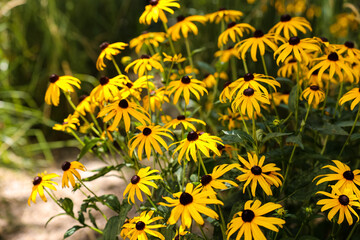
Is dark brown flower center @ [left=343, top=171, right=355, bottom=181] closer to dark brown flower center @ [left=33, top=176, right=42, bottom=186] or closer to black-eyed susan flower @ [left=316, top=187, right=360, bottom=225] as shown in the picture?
black-eyed susan flower @ [left=316, top=187, right=360, bottom=225]

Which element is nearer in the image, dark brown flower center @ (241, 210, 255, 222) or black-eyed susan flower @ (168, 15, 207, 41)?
dark brown flower center @ (241, 210, 255, 222)

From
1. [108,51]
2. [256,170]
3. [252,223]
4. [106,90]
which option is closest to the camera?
[252,223]

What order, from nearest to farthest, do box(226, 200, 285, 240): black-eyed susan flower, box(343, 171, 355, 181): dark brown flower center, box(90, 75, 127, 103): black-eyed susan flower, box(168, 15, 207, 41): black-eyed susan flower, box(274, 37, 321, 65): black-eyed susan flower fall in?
box(226, 200, 285, 240): black-eyed susan flower, box(343, 171, 355, 181): dark brown flower center, box(274, 37, 321, 65): black-eyed susan flower, box(90, 75, 127, 103): black-eyed susan flower, box(168, 15, 207, 41): black-eyed susan flower

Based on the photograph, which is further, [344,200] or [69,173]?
[69,173]

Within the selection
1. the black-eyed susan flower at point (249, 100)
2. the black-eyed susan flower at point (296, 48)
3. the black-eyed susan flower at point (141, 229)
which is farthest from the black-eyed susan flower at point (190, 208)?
the black-eyed susan flower at point (296, 48)

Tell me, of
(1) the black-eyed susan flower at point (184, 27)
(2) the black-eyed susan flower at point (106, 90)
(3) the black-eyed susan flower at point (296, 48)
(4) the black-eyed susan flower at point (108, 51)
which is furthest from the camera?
(1) the black-eyed susan flower at point (184, 27)

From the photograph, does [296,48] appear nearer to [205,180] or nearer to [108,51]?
[205,180]

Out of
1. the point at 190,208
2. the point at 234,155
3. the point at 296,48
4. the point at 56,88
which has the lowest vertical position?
the point at 234,155

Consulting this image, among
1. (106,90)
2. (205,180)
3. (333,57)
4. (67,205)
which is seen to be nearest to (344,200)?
(205,180)

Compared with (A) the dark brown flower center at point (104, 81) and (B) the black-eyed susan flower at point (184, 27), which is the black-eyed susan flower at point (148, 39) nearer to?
(B) the black-eyed susan flower at point (184, 27)

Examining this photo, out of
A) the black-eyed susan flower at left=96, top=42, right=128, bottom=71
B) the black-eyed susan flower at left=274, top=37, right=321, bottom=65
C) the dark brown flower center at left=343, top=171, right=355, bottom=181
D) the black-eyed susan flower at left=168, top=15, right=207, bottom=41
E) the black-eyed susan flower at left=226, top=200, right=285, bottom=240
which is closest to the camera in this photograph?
the black-eyed susan flower at left=226, top=200, right=285, bottom=240

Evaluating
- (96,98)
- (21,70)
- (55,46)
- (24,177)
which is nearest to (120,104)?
(96,98)

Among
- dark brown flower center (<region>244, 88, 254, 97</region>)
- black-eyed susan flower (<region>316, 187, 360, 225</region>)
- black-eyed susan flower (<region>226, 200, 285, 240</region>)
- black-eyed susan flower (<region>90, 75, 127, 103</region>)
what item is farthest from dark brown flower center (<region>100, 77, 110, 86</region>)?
black-eyed susan flower (<region>316, 187, 360, 225</region>)

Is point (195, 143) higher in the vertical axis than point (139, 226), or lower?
higher
